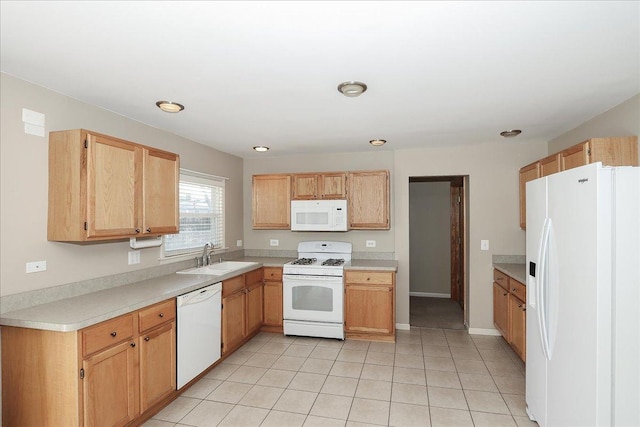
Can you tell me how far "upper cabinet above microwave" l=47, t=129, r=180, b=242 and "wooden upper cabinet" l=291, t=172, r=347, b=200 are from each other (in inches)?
81.1

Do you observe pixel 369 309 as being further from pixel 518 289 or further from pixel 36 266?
pixel 36 266

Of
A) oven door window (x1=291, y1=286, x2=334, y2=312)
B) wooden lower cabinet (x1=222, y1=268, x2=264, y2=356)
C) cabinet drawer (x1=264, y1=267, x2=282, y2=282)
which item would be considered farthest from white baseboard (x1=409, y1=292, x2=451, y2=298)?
wooden lower cabinet (x1=222, y1=268, x2=264, y2=356)

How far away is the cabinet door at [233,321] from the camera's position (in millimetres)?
3445

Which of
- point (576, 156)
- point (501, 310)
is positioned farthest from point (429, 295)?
point (576, 156)

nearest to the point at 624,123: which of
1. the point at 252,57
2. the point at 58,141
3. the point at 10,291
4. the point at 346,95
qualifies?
the point at 346,95

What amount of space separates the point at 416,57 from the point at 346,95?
2.03 feet

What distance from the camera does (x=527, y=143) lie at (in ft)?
13.4

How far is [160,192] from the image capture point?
9.62ft

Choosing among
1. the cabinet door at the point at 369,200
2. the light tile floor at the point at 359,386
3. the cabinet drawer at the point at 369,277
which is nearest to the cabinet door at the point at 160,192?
the light tile floor at the point at 359,386

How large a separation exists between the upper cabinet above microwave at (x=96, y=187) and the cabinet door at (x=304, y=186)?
2.05 metres

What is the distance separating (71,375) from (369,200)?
11.0ft

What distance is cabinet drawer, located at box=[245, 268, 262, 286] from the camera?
395 centimetres

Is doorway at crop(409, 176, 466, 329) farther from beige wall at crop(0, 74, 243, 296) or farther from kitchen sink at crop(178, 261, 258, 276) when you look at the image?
beige wall at crop(0, 74, 243, 296)

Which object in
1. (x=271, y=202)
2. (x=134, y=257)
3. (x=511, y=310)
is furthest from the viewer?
(x=271, y=202)
